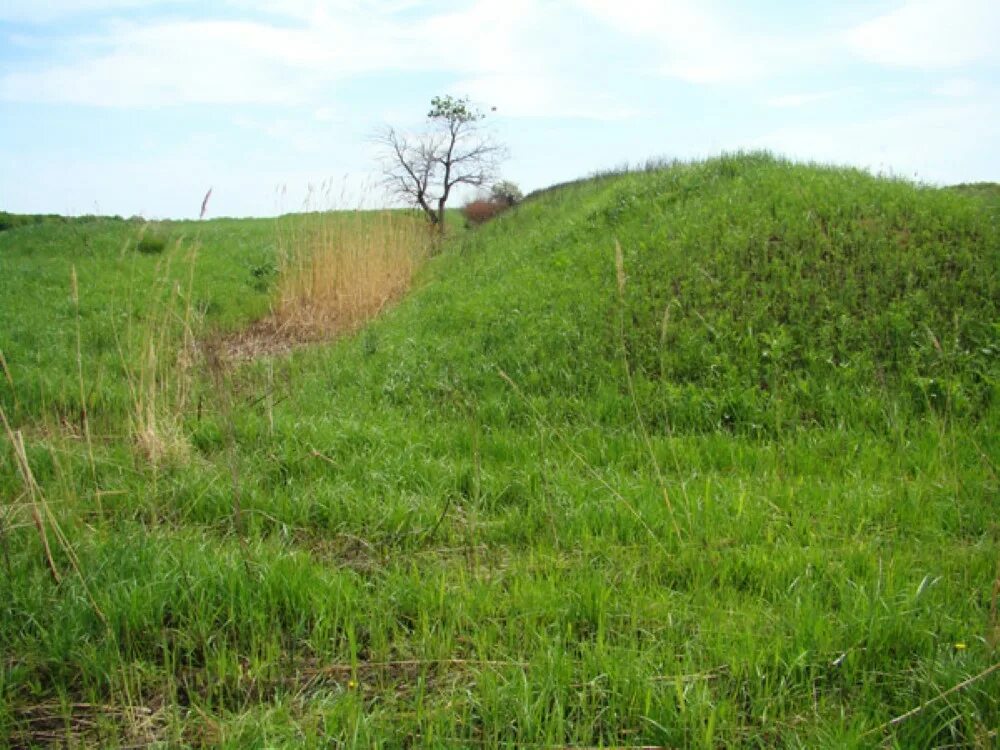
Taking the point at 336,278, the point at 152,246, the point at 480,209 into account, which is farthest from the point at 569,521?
the point at 480,209

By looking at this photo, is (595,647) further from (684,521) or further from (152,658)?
(152,658)

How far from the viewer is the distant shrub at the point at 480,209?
23920 millimetres

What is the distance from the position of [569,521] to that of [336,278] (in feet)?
28.6

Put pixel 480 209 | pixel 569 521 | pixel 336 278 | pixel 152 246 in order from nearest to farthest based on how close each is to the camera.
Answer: pixel 569 521 → pixel 336 278 → pixel 152 246 → pixel 480 209

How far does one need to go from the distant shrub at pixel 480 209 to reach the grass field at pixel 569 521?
1635cm

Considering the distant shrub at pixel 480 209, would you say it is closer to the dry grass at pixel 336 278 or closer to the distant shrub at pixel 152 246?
the distant shrub at pixel 152 246

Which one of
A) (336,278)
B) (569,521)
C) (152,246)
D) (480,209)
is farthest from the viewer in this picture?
(480,209)

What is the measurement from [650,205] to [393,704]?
8.47 m

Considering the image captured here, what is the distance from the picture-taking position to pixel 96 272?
13156 mm

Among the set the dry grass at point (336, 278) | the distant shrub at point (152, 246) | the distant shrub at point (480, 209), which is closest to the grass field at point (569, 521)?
the dry grass at point (336, 278)

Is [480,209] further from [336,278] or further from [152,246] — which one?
[336,278]

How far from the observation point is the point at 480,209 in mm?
24547

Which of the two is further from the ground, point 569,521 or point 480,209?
point 480,209

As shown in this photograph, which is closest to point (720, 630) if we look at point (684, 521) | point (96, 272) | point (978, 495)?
point (684, 521)
